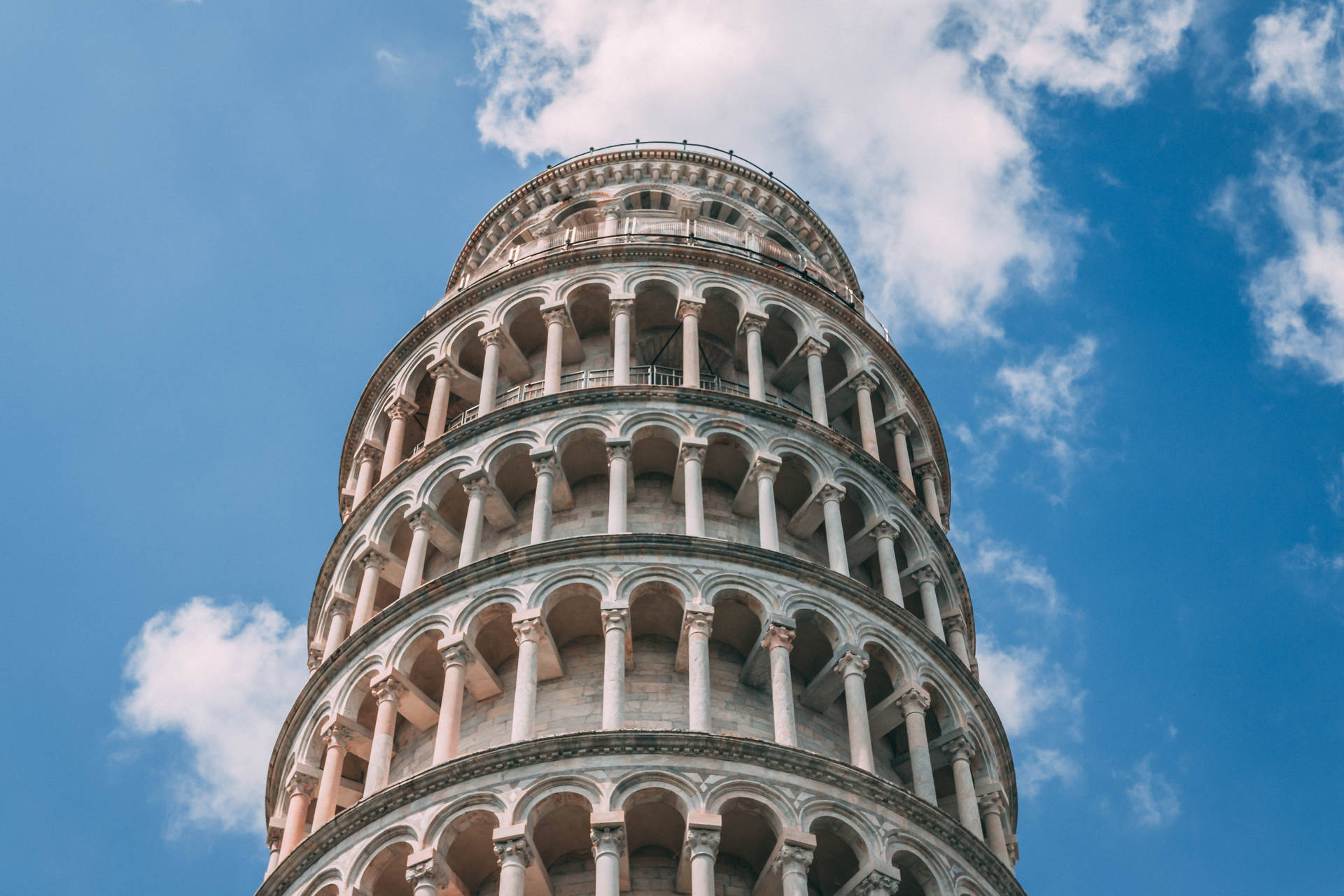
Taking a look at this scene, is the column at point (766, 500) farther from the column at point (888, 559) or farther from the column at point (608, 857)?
the column at point (608, 857)

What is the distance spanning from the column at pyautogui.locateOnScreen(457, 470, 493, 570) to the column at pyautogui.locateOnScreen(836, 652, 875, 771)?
6.64 meters

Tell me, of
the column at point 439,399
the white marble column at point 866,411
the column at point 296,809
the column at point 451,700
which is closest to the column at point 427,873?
the column at point 451,700

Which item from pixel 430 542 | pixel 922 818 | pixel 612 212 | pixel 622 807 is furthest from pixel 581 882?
pixel 612 212

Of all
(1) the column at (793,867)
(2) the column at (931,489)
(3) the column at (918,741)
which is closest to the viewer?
(1) the column at (793,867)

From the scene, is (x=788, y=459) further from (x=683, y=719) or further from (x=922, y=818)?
(x=922, y=818)

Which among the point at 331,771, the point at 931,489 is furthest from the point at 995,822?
the point at 331,771

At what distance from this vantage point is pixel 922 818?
25609 mm

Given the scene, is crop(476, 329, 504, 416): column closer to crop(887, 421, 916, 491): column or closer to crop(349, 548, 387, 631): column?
crop(349, 548, 387, 631): column

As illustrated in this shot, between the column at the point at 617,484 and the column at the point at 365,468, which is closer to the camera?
the column at the point at 617,484

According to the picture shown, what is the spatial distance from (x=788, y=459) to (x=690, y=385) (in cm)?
240

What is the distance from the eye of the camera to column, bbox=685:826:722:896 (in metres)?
23.0

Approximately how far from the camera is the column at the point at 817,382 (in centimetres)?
3397

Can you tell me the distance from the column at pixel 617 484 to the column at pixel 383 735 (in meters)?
4.53

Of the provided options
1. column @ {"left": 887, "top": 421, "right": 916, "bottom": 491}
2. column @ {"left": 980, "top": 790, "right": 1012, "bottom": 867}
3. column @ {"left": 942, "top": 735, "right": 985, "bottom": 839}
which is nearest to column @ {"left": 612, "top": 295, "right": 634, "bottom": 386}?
column @ {"left": 887, "top": 421, "right": 916, "bottom": 491}
